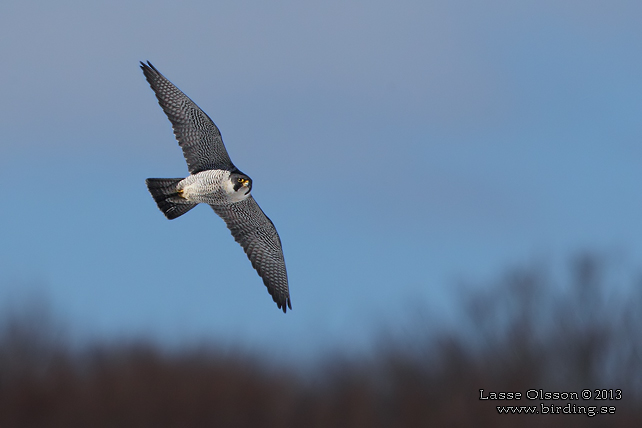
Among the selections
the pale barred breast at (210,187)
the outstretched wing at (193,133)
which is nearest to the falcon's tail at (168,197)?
the pale barred breast at (210,187)

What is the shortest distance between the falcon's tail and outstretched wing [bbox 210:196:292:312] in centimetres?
68

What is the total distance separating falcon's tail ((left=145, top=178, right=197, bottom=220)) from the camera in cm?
1174

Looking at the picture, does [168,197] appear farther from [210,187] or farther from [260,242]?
[260,242]

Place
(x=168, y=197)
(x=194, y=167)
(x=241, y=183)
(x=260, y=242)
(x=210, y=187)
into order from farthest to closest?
(x=260, y=242) < (x=168, y=197) < (x=194, y=167) < (x=210, y=187) < (x=241, y=183)

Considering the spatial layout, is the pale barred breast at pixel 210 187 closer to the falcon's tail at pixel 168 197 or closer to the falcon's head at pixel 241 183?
the falcon's head at pixel 241 183

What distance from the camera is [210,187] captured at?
11.4 m

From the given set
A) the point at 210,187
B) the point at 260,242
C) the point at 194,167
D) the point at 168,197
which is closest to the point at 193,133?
the point at 194,167

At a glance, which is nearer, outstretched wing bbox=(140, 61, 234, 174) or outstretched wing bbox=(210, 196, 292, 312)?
outstretched wing bbox=(140, 61, 234, 174)

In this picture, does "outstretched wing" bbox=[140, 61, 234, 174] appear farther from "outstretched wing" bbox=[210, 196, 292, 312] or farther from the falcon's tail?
"outstretched wing" bbox=[210, 196, 292, 312]

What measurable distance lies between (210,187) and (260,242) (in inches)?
63.6

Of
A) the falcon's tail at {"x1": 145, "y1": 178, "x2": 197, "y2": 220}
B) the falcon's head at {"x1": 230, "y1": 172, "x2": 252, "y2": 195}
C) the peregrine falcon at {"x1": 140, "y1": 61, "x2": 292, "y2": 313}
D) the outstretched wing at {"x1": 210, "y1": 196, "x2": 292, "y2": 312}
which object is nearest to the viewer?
the falcon's head at {"x1": 230, "y1": 172, "x2": 252, "y2": 195}

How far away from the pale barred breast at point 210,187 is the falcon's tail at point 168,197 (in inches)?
5.6

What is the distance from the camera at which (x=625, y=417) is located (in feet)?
71.7

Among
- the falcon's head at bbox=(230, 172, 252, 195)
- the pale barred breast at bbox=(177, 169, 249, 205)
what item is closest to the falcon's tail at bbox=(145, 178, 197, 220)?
the pale barred breast at bbox=(177, 169, 249, 205)
